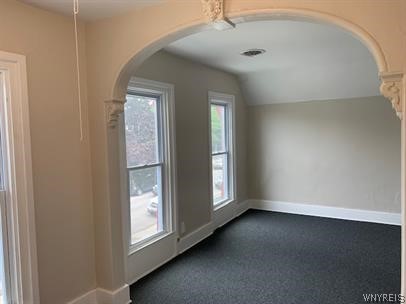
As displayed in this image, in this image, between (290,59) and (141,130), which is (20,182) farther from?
(290,59)

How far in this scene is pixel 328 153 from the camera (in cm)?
522

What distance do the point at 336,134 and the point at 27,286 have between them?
15.2 feet

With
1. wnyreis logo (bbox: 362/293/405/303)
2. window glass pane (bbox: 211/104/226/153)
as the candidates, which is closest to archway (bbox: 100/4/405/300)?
wnyreis logo (bbox: 362/293/405/303)

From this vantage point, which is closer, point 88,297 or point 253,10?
point 253,10

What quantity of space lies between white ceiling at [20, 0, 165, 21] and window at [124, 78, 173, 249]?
777mm

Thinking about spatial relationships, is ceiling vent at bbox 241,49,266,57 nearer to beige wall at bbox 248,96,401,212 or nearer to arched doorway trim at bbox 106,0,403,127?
arched doorway trim at bbox 106,0,403,127

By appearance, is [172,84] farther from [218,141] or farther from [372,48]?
[372,48]

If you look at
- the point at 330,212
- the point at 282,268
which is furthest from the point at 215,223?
the point at 330,212

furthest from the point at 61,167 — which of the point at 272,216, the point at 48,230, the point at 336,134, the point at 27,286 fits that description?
the point at 336,134

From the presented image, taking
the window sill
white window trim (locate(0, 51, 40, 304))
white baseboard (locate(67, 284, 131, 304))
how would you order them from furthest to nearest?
the window sill → white baseboard (locate(67, 284, 131, 304)) → white window trim (locate(0, 51, 40, 304))

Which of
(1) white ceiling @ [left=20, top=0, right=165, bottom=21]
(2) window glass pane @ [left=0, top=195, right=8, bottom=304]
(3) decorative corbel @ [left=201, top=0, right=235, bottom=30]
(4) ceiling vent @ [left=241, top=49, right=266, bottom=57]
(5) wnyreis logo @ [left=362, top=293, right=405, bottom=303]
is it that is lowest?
(5) wnyreis logo @ [left=362, top=293, right=405, bottom=303]

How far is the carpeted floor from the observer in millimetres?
2867

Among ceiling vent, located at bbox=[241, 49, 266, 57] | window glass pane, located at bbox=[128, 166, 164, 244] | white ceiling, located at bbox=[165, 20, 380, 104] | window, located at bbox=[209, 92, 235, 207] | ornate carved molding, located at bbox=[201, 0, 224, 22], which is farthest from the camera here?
window, located at bbox=[209, 92, 235, 207]

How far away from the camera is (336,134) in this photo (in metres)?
5.13
